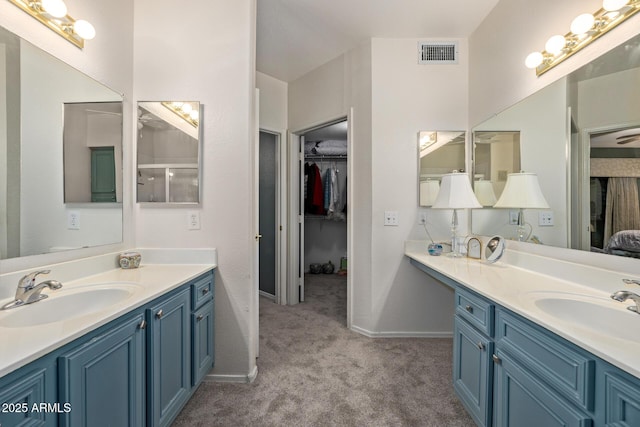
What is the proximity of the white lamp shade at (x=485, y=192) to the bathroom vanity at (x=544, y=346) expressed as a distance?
50 centimetres

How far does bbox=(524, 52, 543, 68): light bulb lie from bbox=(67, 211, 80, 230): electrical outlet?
2732mm

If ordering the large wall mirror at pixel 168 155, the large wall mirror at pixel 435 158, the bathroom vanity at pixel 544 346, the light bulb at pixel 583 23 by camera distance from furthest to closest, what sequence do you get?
the large wall mirror at pixel 435 158 → the large wall mirror at pixel 168 155 → the light bulb at pixel 583 23 → the bathroom vanity at pixel 544 346

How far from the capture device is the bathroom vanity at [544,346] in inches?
29.3

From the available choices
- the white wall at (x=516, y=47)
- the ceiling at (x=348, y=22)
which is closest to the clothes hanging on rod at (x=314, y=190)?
the ceiling at (x=348, y=22)

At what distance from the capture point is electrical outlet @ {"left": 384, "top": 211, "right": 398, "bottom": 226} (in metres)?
2.46

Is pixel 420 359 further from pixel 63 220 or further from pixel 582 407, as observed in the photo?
pixel 63 220

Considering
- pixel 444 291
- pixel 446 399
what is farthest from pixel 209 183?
pixel 444 291

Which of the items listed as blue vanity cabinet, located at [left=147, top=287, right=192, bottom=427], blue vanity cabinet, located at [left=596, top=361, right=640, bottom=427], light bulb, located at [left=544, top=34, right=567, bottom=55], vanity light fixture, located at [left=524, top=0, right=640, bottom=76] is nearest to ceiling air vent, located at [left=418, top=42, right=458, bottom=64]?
vanity light fixture, located at [left=524, top=0, right=640, bottom=76]

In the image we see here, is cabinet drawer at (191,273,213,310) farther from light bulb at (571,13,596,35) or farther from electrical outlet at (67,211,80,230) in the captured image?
light bulb at (571,13,596,35)

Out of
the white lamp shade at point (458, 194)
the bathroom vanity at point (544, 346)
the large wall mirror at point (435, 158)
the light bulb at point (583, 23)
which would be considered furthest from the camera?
the large wall mirror at point (435, 158)

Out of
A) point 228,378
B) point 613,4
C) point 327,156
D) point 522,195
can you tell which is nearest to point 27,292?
point 228,378

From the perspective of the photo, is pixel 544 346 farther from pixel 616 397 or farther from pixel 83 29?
pixel 83 29

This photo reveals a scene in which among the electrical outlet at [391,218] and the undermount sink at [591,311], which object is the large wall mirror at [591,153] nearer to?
the undermount sink at [591,311]

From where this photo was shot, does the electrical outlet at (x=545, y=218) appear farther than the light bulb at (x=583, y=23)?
Yes
